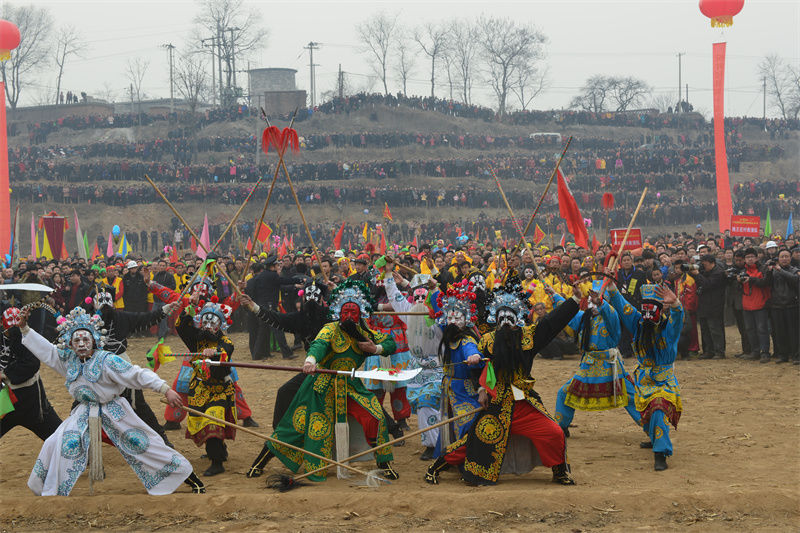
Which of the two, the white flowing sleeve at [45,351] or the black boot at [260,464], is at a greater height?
the white flowing sleeve at [45,351]

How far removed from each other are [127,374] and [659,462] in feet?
14.7

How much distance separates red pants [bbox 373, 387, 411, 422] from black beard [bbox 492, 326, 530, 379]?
2.14 meters

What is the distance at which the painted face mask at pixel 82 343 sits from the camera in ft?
23.1

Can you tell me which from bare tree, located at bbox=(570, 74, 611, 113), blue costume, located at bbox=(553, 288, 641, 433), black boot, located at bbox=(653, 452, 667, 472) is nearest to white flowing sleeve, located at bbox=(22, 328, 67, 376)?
blue costume, located at bbox=(553, 288, 641, 433)

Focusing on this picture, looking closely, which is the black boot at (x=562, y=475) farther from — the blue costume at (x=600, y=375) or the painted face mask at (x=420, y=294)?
the painted face mask at (x=420, y=294)

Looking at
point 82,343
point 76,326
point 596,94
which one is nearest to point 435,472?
point 82,343

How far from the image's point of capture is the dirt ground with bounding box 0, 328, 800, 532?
633cm

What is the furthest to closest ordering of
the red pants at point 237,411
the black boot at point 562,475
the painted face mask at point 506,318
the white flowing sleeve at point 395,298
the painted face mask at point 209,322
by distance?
the white flowing sleeve at point 395,298
the red pants at point 237,411
the painted face mask at point 209,322
the painted face mask at point 506,318
the black boot at point 562,475

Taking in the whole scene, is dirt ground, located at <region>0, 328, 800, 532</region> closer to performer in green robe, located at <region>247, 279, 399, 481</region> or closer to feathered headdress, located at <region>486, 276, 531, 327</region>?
performer in green robe, located at <region>247, 279, 399, 481</region>

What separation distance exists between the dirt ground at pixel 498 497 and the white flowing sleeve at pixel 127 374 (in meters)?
0.87

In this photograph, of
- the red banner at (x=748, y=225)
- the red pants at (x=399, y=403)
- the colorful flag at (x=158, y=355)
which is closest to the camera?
the colorful flag at (x=158, y=355)

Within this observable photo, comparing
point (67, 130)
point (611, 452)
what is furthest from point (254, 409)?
point (67, 130)

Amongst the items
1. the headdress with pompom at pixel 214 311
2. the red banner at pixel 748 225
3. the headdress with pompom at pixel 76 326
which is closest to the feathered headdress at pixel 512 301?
the headdress with pompom at pixel 214 311

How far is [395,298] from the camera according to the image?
9.44 m
